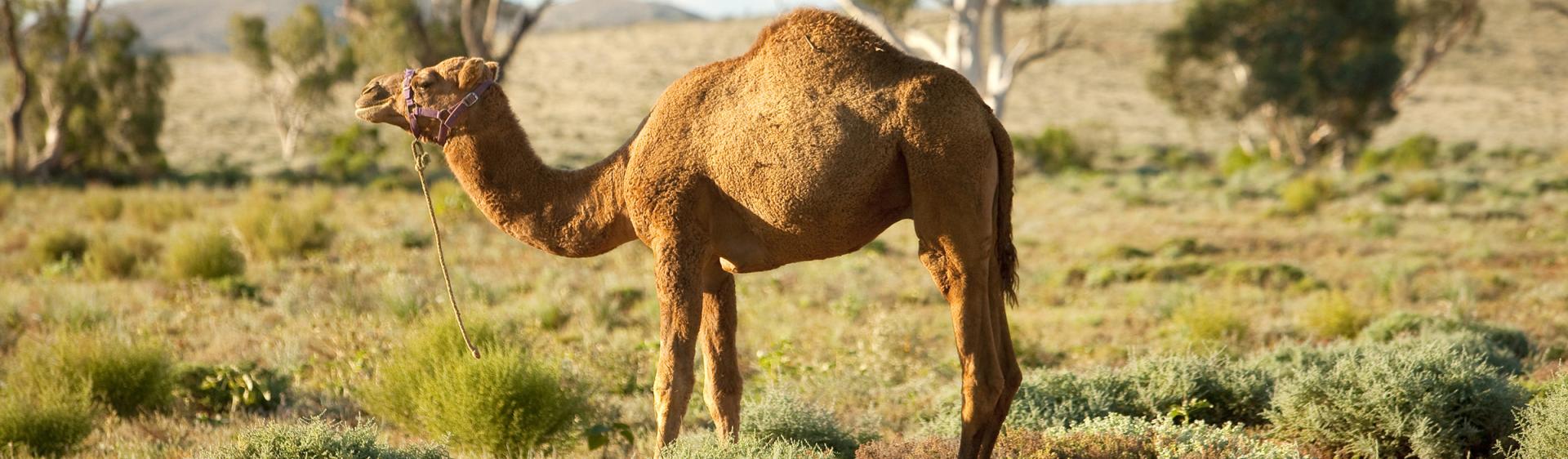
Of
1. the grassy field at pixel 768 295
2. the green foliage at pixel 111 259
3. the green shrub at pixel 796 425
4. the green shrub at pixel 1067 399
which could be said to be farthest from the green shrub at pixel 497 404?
the green foliage at pixel 111 259

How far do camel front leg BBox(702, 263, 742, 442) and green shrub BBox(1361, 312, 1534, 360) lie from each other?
589 centimetres

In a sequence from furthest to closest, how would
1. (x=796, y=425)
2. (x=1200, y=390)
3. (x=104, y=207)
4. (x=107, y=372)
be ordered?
(x=104, y=207) → (x=107, y=372) → (x=1200, y=390) → (x=796, y=425)

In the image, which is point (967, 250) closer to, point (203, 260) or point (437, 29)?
point (203, 260)

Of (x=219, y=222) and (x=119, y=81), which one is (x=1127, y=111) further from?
(x=219, y=222)

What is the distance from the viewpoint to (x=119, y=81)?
3058 cm

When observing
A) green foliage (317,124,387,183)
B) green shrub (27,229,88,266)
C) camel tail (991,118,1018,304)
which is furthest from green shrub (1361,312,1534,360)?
green foliage (317,124,387,183)

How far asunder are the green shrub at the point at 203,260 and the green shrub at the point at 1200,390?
10.3 meters

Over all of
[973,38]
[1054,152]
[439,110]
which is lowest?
[1054,152]

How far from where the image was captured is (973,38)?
2512 cm

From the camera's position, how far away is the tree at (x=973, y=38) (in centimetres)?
2505

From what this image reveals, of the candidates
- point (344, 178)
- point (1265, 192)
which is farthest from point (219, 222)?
point (1265, 192)

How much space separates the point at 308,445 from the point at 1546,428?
223 inches

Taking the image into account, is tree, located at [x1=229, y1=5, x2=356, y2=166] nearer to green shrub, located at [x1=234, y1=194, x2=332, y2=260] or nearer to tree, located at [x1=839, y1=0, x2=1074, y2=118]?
tree, located at [x1=839, y1=0, x2=1074, y2=118]

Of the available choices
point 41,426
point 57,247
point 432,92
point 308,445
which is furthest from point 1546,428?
point 57,247
